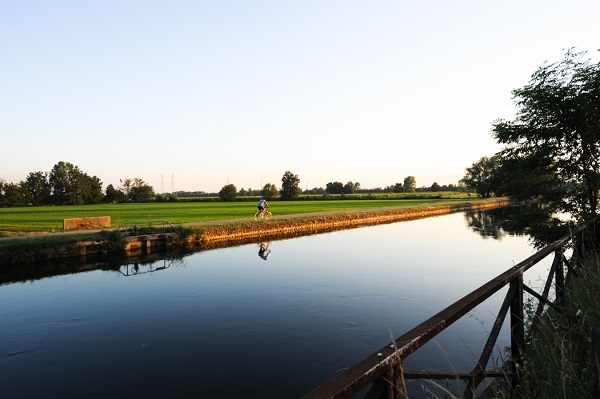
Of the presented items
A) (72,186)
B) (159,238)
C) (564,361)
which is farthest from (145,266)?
(72,186)

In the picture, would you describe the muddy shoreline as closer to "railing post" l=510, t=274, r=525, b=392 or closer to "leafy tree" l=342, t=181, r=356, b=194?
"railing post" l=510, t=274, r=525, b=392

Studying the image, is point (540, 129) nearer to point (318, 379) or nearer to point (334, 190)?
point (318, 379)

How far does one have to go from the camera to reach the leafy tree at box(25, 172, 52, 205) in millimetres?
122938

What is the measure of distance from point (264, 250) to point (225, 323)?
46.6 ft

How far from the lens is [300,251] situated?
2530cm

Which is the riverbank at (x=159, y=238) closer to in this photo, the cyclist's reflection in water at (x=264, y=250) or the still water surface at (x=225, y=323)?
the cyclist's reflection in water at (x=264, y=250)

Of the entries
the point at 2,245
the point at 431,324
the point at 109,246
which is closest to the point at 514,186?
the point at 431,324

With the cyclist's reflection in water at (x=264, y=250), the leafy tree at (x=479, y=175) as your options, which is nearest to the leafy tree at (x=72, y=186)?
the cyclist's reflection in water at (x=264, y=250)

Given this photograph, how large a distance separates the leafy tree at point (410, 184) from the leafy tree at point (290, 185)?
72272 millimetres

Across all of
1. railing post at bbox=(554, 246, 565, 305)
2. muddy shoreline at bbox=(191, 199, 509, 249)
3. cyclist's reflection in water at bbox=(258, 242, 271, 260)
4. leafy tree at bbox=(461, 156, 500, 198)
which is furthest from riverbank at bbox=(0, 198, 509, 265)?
leafy tree at bbox=(461, 156, 500, 198)

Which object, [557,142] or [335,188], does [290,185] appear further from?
[557,142]

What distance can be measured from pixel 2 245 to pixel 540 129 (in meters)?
26.6

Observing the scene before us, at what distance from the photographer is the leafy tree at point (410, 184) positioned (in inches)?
7229

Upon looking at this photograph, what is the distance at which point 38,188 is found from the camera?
123875 mm
